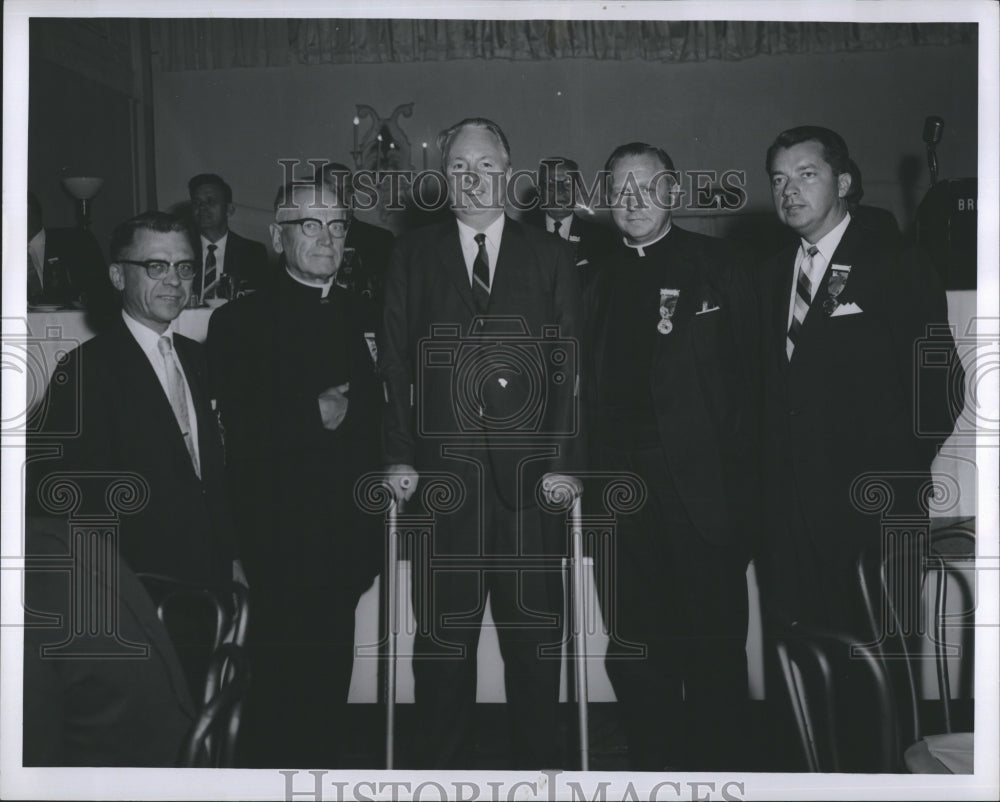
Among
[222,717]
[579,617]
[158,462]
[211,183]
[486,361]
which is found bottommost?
[222,717]

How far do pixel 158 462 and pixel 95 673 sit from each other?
0.53 m

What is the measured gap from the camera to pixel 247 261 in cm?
245

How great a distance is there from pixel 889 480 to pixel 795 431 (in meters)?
0.26

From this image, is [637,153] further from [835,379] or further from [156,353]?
[156,353]

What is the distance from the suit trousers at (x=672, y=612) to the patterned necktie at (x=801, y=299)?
0.41 m

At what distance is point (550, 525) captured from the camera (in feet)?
8.04

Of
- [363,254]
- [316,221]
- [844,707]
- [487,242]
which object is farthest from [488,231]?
[844,707]

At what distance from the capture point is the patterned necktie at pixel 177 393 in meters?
2.47

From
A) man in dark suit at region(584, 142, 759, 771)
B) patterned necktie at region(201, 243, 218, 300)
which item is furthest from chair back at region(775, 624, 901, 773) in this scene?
patterned necktie at region(201, 243, 218, 300)

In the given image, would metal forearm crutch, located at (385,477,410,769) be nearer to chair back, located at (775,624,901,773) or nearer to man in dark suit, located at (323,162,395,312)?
man in dark suit, located at (323,162,395,312)

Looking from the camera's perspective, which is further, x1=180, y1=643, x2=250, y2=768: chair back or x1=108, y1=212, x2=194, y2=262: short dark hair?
x1=108, y1=212, x2=194, y2=262: short dark hair

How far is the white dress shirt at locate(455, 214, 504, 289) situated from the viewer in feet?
8.08

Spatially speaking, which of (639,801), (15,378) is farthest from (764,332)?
(15,378)

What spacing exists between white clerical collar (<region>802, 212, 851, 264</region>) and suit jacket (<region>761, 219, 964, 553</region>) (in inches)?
0.8
